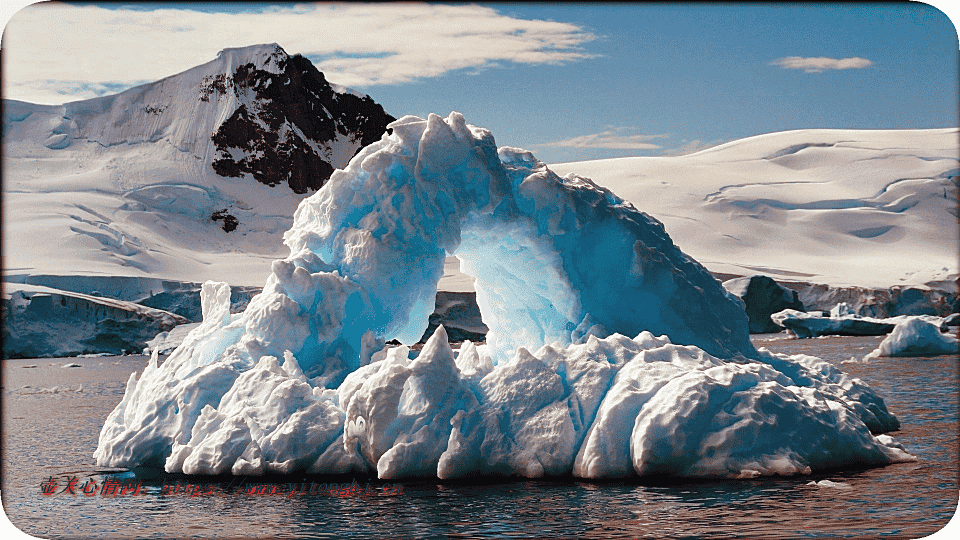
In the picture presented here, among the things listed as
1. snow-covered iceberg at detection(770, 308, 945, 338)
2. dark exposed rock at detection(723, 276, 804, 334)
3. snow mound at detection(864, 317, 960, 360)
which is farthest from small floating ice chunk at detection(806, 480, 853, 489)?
dark exposed rock at detection(723, 276, 804, 334)

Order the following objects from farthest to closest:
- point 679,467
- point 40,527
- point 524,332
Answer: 1. point 524,332
2. point 679,467
3. point 40,527

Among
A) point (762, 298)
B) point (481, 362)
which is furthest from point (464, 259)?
point (762, 298)

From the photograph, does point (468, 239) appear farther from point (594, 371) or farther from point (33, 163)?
point (33, 163)

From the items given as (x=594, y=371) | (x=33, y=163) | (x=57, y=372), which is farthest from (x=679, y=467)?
(x=33, y=163)

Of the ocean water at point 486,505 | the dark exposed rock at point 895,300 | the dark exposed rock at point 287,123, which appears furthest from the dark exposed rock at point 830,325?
the dark exposed rock at point 287,123

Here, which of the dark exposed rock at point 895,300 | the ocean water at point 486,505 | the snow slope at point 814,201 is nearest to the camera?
the ocean water at point 486,505

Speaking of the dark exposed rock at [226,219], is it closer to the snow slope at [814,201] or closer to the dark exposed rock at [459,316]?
the snow slope at [814,201]
